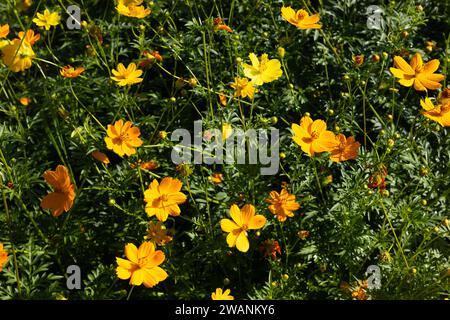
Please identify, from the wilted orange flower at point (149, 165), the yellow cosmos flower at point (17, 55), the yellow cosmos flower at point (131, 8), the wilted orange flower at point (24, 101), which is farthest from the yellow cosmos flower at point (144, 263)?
the wilted orange flower at point (24, 101)

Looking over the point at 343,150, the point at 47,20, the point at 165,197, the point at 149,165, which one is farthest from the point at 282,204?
the point at 47,20

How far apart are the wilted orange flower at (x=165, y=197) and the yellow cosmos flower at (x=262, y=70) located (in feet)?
1.42

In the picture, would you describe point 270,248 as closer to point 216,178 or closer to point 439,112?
point 216,178

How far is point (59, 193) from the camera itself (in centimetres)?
177

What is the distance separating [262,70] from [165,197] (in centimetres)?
53

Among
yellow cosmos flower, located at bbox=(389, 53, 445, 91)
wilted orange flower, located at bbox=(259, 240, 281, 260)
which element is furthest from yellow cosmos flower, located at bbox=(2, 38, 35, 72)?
yellow cosmos flower, located at bbox=(389, 53, 445, 91)

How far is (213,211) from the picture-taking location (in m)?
2.06

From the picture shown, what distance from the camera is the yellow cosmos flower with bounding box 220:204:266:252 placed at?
5.65 feet

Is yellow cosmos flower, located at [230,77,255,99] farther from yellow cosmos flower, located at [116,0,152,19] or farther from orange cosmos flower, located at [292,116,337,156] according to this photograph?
yellow cosmos flower, located at [116,0,152,19]

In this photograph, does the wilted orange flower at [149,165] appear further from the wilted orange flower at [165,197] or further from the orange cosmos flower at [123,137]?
the wilted orange flower at [165,197]

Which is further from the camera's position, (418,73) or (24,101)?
(24,101)

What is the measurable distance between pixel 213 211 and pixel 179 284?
0.92 ft
